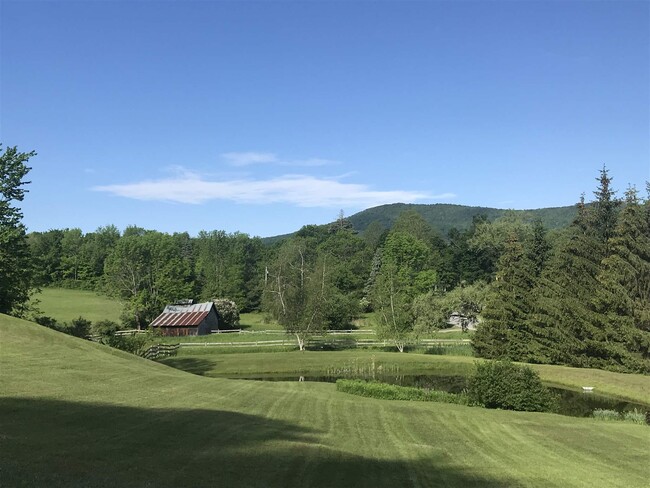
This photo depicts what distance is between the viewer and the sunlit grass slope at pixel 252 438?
10.3 meters

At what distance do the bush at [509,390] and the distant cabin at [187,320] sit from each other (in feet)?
180

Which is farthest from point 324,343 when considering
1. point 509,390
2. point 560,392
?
point 509,390

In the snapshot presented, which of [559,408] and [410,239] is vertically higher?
[410,239]

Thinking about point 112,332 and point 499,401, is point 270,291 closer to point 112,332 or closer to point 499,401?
point 112,332

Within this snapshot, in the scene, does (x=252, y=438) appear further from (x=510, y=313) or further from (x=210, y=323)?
(x=210, y=323)

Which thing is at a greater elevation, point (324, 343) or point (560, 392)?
point (560, 392)

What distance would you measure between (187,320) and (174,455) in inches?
2637

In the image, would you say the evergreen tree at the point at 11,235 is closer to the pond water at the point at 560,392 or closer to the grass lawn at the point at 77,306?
the pond water at the point at 560,392

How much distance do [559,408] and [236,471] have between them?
1012 inches

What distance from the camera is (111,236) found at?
13362cm

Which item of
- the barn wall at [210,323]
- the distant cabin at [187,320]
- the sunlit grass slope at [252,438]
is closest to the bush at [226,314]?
the barn wall at [210,323]

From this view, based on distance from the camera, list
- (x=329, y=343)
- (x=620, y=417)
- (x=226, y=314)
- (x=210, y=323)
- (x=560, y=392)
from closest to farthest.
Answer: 1. (x=620, y=417)
2. (x=560, y=392)
3. (x=329, y=343)
4. (x=210, y=323)
5. (x=226, y=314)

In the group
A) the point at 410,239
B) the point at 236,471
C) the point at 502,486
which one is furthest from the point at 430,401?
the point at 410,239

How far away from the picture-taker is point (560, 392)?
122 ft
